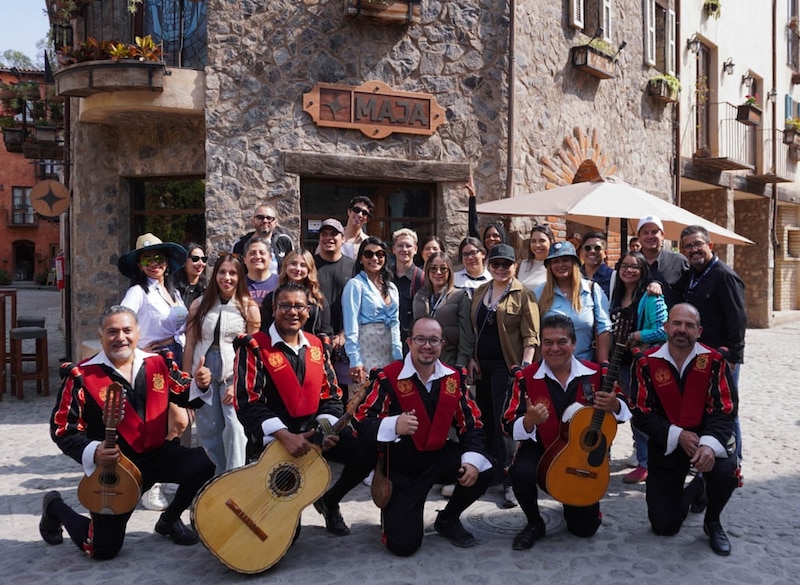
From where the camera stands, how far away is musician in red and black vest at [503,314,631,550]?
380cm

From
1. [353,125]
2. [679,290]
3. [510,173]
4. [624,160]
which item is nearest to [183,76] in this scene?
[353,125]

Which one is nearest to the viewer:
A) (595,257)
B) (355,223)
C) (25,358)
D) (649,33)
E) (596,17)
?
(355,223)

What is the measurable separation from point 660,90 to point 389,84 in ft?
17.5

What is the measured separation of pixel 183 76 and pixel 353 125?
1851 mm

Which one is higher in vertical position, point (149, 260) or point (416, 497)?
point (149, 260)

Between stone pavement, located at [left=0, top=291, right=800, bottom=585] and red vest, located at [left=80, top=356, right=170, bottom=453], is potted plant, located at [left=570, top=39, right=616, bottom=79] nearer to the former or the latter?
stone pavement, located at [left=0, top=291, right=800, bottom=585]

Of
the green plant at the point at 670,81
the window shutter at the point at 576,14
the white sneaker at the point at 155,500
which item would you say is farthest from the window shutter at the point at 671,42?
the white sneaker at the point at 155,500

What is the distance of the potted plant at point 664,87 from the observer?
1122 centimetres

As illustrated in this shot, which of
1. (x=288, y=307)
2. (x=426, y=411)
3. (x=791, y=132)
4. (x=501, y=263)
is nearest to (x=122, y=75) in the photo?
(x=288, y=307)

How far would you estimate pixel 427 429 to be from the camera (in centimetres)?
387

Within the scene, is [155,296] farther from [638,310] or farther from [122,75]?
[122,75]

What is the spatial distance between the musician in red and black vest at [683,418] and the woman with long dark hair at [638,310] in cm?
54

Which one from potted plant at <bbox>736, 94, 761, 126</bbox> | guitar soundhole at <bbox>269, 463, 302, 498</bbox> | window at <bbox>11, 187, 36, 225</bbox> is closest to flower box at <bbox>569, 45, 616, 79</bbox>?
potted plant at <bbox>736, 94, 761, 126</bbox>

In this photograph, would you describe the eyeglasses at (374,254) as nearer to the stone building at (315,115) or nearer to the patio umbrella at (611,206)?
the patio umbrella at (611,206)
